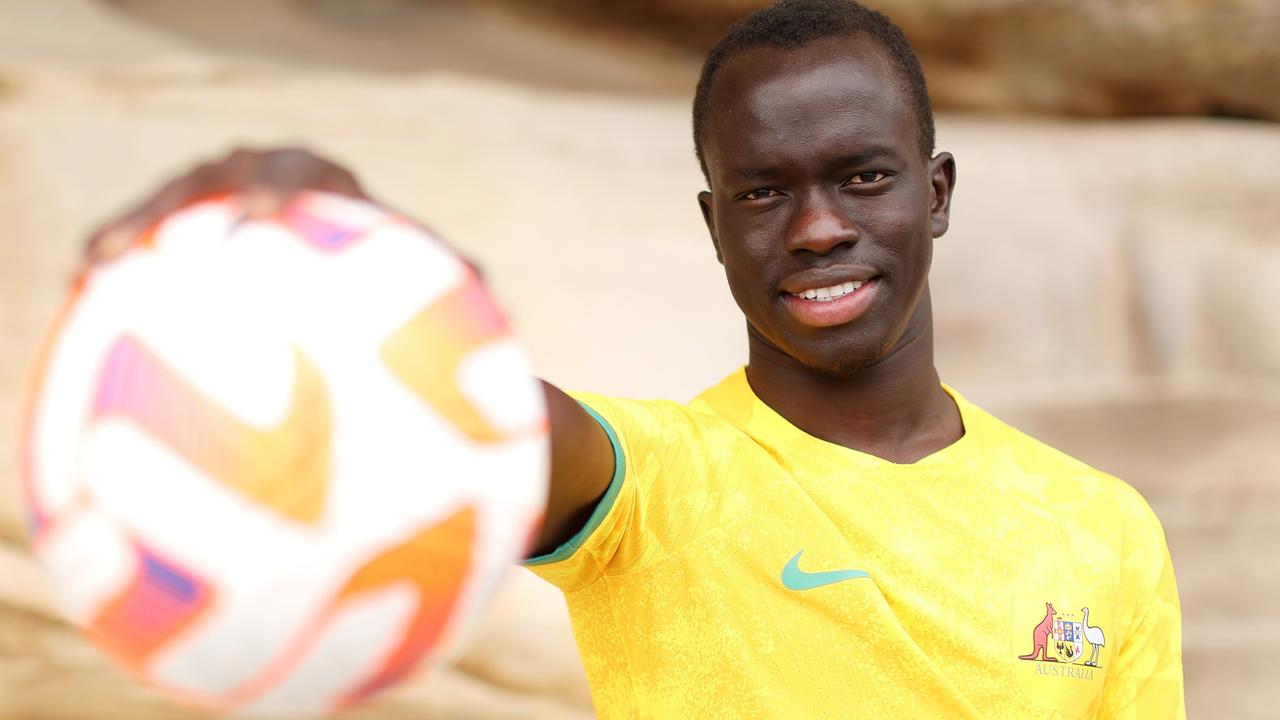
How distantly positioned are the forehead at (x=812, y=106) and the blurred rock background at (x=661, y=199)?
1038 millimetres

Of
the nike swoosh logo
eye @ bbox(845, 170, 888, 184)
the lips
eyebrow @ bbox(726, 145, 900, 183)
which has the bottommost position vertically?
the lips

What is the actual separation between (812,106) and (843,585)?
0.30 metres

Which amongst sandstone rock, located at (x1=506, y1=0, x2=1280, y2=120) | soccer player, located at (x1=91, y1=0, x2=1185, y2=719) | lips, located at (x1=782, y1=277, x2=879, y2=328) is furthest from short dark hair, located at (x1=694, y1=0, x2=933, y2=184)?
sandstone rock, located at (x1=506, y1=0, x2=1280, y2=120)

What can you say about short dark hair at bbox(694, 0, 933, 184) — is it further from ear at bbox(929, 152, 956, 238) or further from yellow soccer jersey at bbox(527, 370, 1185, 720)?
yellow soccer jersey at bbox(527, 370, 1185, 720)

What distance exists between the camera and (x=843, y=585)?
82 cm

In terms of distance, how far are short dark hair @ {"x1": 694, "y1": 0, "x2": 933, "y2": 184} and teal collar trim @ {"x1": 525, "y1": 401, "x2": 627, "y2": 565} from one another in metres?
0.24

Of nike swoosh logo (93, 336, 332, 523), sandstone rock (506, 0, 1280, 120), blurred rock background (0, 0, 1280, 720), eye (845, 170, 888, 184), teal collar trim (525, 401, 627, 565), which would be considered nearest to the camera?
nike swoosh logo (93, 336, 332, 523)

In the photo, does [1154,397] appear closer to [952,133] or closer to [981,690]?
[952,133]

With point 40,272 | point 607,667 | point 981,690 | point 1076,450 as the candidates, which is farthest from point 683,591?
point 1076,450

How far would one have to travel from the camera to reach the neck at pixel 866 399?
2.97ft

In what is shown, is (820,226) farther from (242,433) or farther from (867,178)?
(242,433)

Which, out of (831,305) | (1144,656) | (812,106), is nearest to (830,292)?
(831,305)

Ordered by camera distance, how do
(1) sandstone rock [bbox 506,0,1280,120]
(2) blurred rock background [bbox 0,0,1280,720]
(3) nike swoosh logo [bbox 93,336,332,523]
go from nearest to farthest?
(3) nike swoosh logo [bbox 93,336,332,523] < (2) blurred rock background [bbox 0,0,1280,720] < (1) sandstone rock [bbox 506,0,1280,120]

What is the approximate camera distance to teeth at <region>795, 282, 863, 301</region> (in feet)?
2.79
